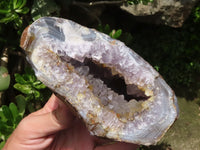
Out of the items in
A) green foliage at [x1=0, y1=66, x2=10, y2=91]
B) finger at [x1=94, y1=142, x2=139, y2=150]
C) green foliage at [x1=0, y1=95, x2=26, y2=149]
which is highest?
green foliage at [x1=0, y1=66, x2=10, y2=91]

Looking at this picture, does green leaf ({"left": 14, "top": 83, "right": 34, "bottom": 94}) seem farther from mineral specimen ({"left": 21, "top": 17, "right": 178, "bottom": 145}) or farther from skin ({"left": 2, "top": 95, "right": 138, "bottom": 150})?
mineral specimen ({"left": 21, "top": 17, "right": 178, "bottom": 145})

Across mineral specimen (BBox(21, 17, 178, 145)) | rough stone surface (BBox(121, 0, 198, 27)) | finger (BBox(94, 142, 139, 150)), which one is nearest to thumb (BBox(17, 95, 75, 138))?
mineral specimen (BBox(21, 17, 178, 145))

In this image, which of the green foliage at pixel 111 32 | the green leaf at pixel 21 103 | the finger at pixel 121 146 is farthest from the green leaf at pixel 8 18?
the finger at pixel 121 146

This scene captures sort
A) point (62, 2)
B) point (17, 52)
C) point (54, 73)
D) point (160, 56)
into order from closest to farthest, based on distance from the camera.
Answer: point (54, 73) < point (62, 2) < point (17, 52) < point (160, 56)

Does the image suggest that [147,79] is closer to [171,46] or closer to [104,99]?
[104,99]

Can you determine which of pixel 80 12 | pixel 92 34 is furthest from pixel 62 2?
pixel 92 34

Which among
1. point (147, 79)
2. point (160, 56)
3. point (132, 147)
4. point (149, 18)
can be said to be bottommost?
point (160, 56)

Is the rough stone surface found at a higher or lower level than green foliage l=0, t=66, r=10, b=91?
higher
